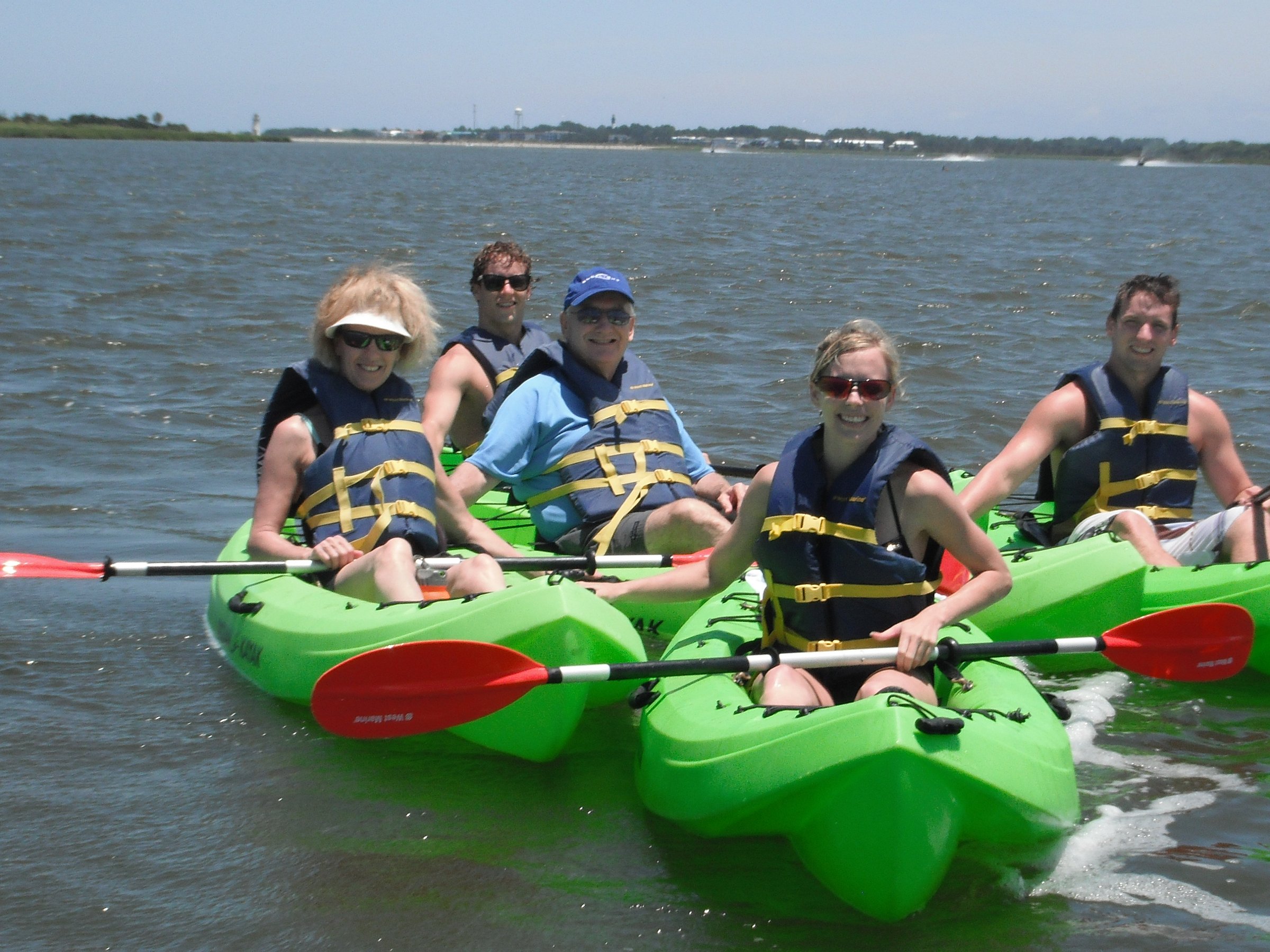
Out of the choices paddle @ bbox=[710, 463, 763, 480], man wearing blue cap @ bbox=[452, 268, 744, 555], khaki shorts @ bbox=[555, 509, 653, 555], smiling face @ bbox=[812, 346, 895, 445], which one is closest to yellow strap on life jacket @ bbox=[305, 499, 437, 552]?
man wearing blue cap @ bbox=[452, 268, 744, 555]

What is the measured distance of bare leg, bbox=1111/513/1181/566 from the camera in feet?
16.6

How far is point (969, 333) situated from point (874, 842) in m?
11.4

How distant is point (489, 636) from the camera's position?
3.90 m

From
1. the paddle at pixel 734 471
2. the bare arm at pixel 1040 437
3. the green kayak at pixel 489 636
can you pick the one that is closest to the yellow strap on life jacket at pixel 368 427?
the green kayak at pixel 489 636

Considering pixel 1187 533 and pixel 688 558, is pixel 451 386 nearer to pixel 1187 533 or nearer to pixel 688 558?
pixel 688 558

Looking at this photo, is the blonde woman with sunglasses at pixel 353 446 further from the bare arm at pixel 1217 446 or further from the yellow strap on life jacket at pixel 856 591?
the bare arm at pixel 1217 446

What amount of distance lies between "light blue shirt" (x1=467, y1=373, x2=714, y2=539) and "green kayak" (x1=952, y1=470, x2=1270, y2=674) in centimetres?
145

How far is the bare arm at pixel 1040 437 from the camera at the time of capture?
507 cm

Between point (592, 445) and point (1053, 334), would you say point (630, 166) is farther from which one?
point (592, 445)

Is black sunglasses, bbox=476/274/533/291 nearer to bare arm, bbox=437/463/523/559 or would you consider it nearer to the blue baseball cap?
the blue baseball cap

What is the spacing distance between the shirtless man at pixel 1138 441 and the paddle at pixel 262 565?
1.31 meters

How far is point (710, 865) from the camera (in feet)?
11.7

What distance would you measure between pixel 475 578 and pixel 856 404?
1.44 meters

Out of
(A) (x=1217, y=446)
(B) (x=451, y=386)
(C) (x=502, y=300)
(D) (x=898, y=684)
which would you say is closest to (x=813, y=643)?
(D) (x=898, y=684)
